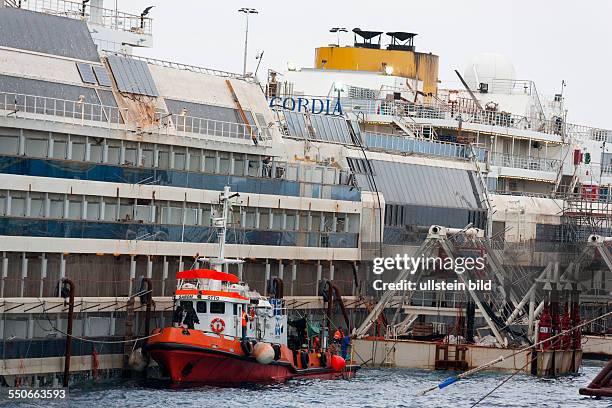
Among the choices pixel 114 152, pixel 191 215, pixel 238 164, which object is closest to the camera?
pixel 114 152

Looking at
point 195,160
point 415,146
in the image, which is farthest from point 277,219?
point 415,146

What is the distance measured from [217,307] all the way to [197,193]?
7522 millimetres

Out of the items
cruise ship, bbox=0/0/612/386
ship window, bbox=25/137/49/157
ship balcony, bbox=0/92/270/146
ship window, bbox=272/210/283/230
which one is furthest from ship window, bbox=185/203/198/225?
ship window, bbox=25/137/49/157

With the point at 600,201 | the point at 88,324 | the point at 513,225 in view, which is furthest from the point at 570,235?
the point at 88,324

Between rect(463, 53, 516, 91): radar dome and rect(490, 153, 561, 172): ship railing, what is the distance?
31.8 feet

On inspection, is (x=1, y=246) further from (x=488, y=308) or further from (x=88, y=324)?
(x=488, y=308)

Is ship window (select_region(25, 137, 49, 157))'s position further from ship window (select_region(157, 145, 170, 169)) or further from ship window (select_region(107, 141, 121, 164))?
ship window (select_region(157, 145, 170, 169))

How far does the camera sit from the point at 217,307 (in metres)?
94.5

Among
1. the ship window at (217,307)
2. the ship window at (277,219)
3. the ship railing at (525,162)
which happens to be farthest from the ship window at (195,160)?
the ship railing at (525,162)

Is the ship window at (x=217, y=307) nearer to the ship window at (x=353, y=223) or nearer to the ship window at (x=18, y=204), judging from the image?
the ship window at (x=18, y=204)

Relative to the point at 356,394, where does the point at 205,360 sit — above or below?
above

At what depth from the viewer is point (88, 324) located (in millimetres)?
92938

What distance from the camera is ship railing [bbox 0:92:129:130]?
89688mm

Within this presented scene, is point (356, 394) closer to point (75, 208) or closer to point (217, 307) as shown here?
point (217, 307)
